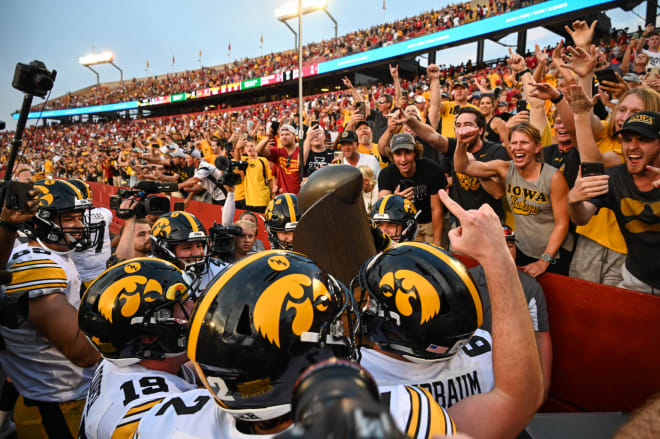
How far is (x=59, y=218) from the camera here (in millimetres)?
3586

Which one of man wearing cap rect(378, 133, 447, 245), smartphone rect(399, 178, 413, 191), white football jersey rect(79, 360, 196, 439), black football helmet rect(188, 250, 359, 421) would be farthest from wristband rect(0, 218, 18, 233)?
smartphone rect(399, 178, 413, 191)

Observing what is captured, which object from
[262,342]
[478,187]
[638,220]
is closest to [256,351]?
[262,342]

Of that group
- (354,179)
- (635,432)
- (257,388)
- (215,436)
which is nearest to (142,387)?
(215,436)

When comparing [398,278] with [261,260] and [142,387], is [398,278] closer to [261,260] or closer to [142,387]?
[261,260]

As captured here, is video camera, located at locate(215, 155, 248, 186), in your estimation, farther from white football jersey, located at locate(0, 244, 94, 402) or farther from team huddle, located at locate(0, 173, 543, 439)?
Answer: white football jersey, located at locate(0, 244, 94, 402)

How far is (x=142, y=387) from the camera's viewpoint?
1.91 meters

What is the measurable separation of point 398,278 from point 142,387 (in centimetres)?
142

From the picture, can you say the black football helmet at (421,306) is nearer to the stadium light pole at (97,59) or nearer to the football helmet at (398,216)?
the football helmet at (398,216)

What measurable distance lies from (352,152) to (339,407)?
5.78 meters

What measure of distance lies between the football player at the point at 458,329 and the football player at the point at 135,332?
3.45 ft

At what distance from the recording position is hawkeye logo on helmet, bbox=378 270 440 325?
6.21 ft

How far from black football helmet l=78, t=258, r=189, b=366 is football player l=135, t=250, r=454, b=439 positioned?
71cm

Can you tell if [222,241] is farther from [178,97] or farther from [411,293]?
[178,97]

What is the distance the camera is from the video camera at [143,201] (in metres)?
4.25
